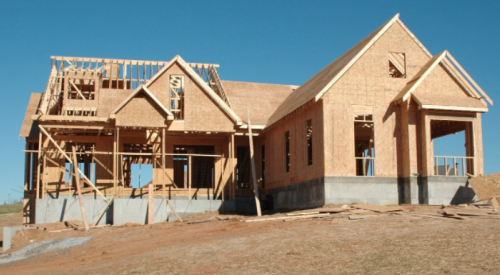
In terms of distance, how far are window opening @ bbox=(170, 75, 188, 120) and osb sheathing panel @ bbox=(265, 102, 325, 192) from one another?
15.6 feet

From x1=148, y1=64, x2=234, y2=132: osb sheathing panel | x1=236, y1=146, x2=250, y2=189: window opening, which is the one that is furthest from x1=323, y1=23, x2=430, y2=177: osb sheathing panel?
x1=236, y1=146, x2=250, y2=189: window opening

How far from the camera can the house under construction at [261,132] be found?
25297 millimetres

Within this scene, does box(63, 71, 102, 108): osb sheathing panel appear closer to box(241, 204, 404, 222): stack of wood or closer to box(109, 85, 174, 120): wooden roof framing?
box(109, 85, 174, 120): wooden roof framing

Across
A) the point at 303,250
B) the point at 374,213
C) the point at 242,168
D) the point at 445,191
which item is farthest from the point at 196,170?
the point at 303,250

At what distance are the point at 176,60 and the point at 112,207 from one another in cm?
806

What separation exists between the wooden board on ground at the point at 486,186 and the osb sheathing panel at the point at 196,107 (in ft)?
39.6

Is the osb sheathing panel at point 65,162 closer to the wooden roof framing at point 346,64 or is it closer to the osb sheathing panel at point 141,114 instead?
the osb sheathing panel at point 141,114

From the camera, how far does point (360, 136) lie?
33.6 m

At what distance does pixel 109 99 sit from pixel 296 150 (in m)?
10.5

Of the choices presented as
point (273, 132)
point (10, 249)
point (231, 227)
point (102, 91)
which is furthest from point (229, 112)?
point (10, 249)

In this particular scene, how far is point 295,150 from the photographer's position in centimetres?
2828

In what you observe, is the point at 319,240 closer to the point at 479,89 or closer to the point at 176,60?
the point at 479,89

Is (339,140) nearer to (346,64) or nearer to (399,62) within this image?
(346,64)

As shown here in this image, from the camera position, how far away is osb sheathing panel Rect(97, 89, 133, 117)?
3119cm
